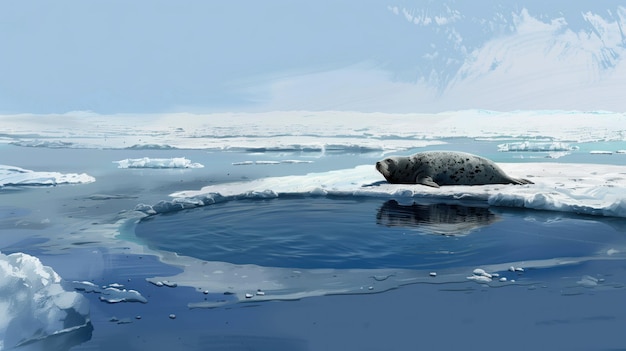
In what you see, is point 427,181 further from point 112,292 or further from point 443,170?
point 112,292

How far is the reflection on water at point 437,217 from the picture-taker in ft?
21.6

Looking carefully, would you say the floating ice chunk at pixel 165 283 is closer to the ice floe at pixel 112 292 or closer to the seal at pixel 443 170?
the ice floe at pixel 112 292

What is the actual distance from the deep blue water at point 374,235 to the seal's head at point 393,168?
96.3 inches

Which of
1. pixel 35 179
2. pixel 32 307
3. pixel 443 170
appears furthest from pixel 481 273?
pixel 35 179

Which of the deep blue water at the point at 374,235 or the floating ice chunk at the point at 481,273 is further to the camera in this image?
the deep blue water at the point at 374,235

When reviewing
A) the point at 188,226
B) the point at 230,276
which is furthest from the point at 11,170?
the point at 230,276

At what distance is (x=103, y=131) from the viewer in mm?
40688

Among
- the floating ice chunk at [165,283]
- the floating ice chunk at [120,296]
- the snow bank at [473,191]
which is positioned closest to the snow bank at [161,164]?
the snow bank at [473,191]

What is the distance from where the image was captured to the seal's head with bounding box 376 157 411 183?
10.8m

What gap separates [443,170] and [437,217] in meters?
3.48

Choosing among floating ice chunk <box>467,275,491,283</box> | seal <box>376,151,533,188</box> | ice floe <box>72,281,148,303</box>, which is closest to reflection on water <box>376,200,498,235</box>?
floating ice chunk <box>467,275,491,283</box>

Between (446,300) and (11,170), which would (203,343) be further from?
(11,170)

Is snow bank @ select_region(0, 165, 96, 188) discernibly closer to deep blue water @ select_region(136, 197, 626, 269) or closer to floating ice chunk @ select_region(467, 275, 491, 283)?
deep blue water @ select_region(136, 197, 626, 269)

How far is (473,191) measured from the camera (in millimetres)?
9203
